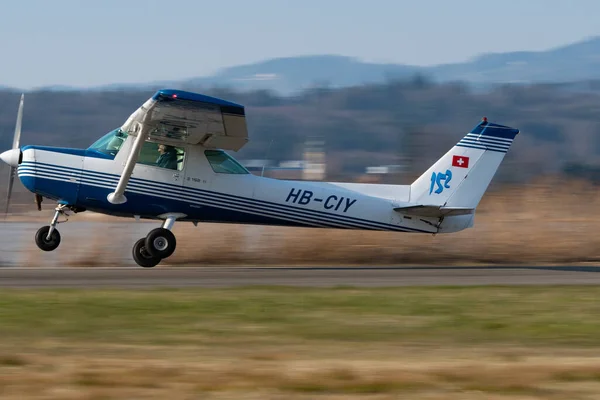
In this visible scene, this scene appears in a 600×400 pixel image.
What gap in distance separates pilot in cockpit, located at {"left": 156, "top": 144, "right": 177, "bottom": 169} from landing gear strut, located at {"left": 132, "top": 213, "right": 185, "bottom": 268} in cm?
92

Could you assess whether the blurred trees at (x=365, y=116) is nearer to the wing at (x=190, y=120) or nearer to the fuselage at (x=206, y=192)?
the fuselage at (x=206, y=192)

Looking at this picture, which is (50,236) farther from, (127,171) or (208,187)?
(208,187)

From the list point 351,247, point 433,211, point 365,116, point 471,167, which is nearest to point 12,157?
point 351,247

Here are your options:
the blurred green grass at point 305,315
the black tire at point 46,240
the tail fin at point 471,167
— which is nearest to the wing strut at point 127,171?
the black tire at point 46,240

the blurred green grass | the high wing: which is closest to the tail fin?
the high wing

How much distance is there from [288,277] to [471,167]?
417cm

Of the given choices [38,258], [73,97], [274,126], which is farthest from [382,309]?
[73,97]

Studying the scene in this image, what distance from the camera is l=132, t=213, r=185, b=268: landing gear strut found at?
1579 cm

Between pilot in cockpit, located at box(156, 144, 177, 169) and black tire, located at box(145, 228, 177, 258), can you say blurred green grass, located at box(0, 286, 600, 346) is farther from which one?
pilot in cockpit, located at box(156, 144, 177, 169)

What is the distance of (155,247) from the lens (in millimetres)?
15781

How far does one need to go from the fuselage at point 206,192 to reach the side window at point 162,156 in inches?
1.3

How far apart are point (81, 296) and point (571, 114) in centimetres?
12596

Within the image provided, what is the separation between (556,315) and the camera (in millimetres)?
10320

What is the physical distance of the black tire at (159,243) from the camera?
621 inches
